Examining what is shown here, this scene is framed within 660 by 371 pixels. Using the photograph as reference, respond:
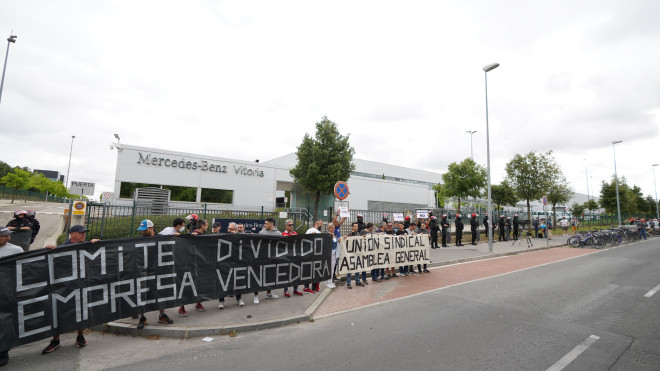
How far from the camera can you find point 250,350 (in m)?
4.44

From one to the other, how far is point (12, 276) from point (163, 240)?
1.95 m

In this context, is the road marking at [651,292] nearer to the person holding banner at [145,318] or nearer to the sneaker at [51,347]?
the person holding banner at [145,318]

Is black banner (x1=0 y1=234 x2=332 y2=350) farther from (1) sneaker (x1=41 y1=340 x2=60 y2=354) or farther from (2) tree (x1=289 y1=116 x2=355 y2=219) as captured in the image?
(2) tree (x1=289 y1=116 x2=355 y2=219)

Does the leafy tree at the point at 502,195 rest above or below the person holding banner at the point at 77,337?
above

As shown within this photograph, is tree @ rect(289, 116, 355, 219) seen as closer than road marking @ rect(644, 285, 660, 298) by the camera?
No

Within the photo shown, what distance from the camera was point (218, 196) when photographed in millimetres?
28156

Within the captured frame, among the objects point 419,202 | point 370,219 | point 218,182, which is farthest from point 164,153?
point 419,202

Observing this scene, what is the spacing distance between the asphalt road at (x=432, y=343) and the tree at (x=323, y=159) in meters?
19.7

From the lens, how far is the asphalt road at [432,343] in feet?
13.0

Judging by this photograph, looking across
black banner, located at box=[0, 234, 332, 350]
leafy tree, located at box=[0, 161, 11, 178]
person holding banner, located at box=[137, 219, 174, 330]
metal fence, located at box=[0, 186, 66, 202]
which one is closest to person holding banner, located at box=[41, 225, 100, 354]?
black banner, located at box=[0, 234, 332, 350]

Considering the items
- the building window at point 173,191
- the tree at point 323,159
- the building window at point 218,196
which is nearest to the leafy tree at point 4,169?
the building window at point 173,191

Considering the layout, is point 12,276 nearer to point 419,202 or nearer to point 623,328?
point 623,328

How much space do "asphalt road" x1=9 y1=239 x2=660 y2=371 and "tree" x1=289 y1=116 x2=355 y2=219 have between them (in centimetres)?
1972

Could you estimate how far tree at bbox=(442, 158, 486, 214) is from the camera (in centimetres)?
3438
